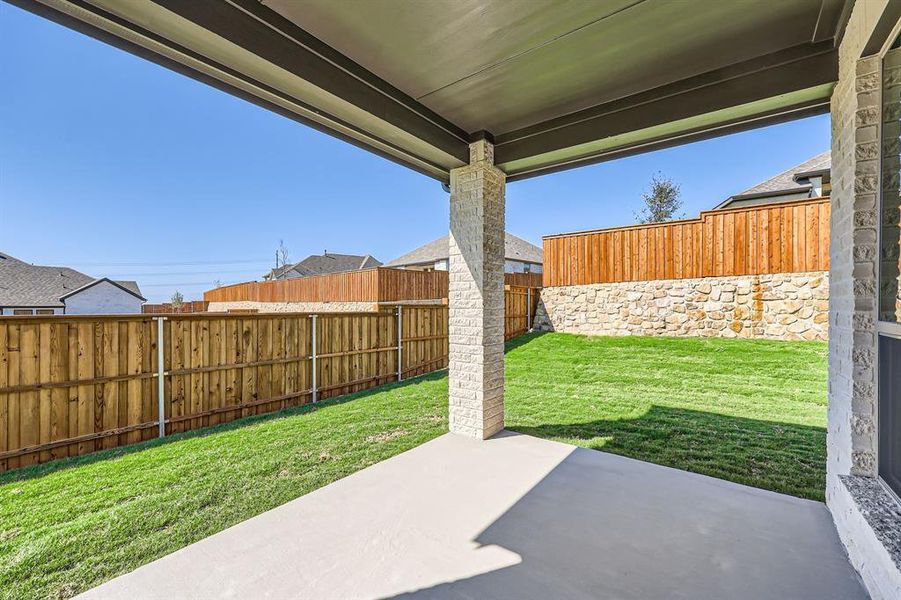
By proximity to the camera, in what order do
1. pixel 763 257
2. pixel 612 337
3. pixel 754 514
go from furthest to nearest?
pixel 612 337, pixel 763 257, pixel 754 514

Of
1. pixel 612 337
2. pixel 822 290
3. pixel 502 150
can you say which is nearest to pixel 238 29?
pixel 502 150

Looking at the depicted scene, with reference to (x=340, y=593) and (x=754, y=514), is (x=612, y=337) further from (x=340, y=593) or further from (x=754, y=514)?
(x=340, y=593)

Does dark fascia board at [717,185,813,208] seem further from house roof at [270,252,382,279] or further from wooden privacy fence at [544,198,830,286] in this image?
house roof at [270,252,382,279]

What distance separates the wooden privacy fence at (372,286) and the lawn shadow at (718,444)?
10580 mm

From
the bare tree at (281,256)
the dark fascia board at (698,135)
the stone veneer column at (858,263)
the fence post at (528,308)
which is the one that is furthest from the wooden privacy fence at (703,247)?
the bare tree at (281,256)

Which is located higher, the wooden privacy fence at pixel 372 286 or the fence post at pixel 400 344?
the wooden privacy fence at pixel 372 286

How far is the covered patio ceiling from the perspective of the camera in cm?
201

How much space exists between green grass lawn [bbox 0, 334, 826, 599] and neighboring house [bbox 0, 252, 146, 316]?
22.0 meters

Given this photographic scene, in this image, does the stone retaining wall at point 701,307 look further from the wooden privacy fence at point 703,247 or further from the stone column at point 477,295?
the stone column at point 477,295

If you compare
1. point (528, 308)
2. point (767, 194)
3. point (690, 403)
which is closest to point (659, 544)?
point (690, 403)

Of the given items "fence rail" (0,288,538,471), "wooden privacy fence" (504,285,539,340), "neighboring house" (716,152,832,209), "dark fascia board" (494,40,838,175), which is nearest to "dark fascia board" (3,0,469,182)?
"dark fascia board" (494,40,838,175)

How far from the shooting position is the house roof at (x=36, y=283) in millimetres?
18797

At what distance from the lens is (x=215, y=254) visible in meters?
55.2

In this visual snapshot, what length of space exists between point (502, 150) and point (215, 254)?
206 ft
